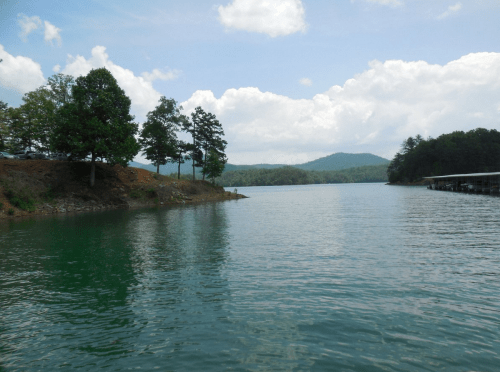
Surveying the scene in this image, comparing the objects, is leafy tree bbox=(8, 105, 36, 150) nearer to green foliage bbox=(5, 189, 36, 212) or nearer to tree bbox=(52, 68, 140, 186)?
tree bbox=(52, 68, 140, 186)

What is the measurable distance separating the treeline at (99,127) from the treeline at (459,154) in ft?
480

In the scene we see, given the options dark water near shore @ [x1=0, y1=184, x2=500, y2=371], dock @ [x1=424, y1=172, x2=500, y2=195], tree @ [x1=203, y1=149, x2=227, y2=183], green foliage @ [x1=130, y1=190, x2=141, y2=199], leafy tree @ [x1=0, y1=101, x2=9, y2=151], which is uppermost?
leafy tree @ [x1=0, y1=101, x2=9, y2=151]

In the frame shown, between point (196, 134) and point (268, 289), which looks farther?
point (196, 134)

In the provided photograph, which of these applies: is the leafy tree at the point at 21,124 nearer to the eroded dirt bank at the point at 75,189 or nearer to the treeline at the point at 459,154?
the eroded dirt bank at the point at 75,189

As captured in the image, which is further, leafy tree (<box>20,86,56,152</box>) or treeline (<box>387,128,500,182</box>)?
treeline (<box>387,128,500,182</box>)

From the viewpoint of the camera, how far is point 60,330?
970 centimetres

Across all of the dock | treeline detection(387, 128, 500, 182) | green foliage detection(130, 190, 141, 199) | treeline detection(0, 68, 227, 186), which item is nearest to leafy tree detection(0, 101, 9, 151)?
treeline detection(0, 68, 227, 186)

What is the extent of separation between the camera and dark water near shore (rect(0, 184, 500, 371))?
7.99 m

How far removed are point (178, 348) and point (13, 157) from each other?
65.2 meters

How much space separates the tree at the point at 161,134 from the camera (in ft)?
239

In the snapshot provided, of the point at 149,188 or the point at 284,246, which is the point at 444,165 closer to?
the point at 149,188

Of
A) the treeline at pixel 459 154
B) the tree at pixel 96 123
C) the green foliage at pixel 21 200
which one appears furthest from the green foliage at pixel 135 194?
the treeline at pixel 459 154

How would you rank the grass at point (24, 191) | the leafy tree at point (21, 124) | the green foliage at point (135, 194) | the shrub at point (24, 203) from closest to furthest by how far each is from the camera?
the shrub at point (24, 203), the grass at point (24, 191), the green foliage at point (135, 194), the leafy tree at point (21, 124)

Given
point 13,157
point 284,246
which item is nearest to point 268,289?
point 284,246
